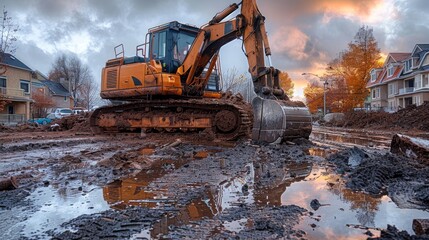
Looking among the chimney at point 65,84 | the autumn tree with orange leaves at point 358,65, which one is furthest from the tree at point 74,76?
the autumn tree with orange leaves at point 358,65

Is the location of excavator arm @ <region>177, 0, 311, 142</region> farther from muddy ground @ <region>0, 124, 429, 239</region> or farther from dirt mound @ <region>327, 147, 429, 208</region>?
dirt mound @ <region>327, 147, 429, 208</region>

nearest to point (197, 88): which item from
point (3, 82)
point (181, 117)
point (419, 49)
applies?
point (181, 117)

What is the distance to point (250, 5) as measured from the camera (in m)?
10.6

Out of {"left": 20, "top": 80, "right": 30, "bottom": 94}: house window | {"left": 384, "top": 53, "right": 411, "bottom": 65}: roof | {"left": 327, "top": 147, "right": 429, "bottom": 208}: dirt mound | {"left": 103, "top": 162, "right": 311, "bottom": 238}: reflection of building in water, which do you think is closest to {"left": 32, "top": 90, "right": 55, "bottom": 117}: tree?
{"left": 20, "top": 80, "right": 30, "bottom": 94}: house window

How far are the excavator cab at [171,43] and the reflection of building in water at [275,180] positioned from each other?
24.4 feet

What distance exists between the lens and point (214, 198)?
4.17 metres

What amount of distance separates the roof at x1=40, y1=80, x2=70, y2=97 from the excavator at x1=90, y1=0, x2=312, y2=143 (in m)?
52.2

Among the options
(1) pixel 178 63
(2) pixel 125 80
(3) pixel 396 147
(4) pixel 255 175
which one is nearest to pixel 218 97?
(1) pixel 178 63

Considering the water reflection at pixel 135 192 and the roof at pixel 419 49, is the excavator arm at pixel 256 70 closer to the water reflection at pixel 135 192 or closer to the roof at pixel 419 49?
the water reflection at pixel 135 192

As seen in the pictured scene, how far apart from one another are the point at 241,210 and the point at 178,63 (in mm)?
9825

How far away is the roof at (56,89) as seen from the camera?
61.6 m

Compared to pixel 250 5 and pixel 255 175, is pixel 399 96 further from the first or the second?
pixel 255 175

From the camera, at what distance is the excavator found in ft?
32.0

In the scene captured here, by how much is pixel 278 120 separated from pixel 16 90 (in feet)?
126
